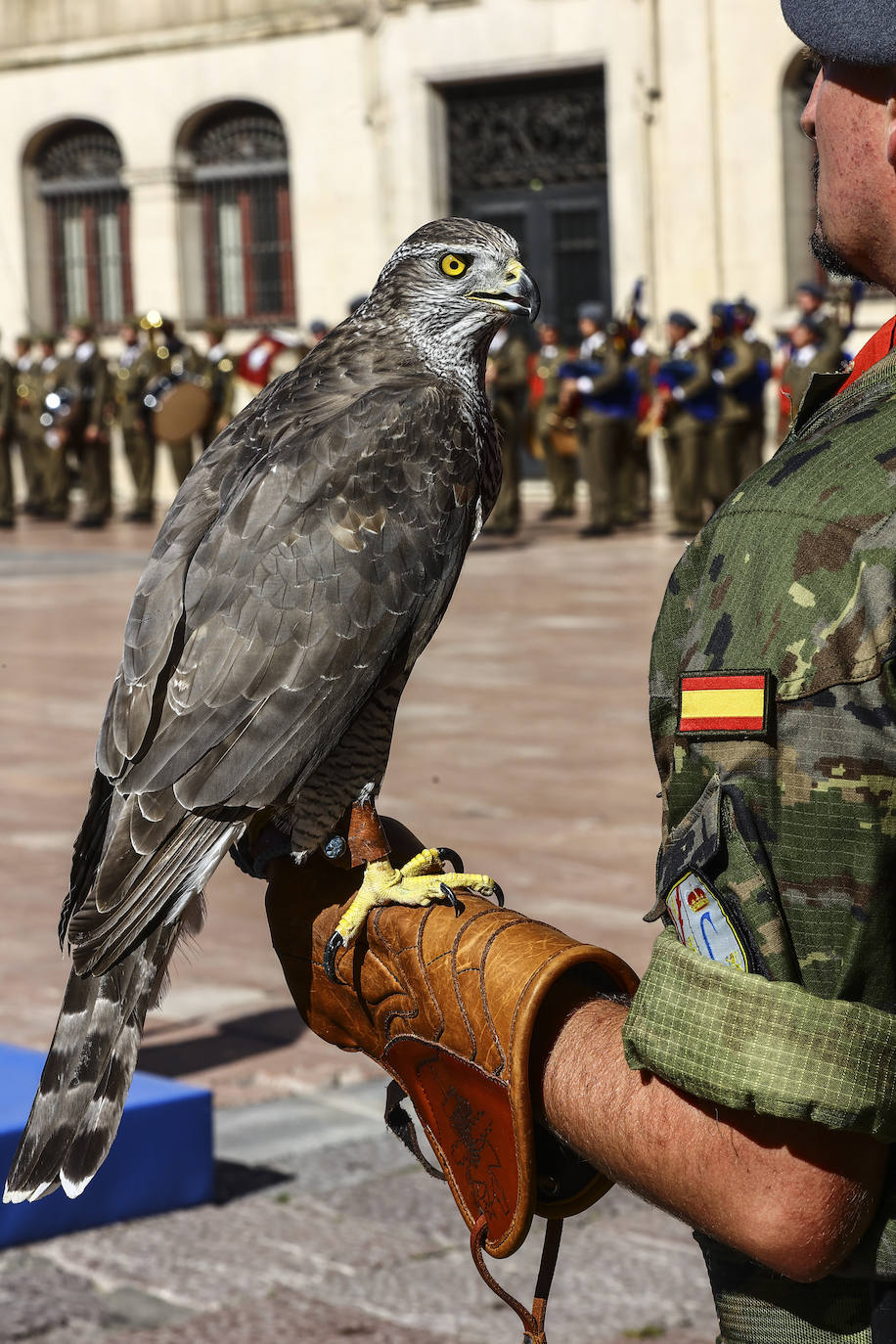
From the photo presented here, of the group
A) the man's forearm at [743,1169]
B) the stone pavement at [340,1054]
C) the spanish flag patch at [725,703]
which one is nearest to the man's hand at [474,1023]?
the man's forearm at [743,1169]

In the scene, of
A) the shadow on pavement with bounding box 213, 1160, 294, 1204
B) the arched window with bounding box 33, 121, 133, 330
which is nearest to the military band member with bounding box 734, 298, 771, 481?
the arched window with bounding box 33, 121, 133, 330

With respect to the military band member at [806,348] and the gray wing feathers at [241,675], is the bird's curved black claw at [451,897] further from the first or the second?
the military band member at [806,348]

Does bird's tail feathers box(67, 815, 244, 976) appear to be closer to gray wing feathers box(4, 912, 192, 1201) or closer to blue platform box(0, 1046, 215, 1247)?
gray wing feathers box(4, 912, 192, 1201)

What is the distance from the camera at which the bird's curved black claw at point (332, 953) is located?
86.9 inches

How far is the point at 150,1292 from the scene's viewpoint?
3896mm

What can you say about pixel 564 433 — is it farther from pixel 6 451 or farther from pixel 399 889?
pixel 399 889

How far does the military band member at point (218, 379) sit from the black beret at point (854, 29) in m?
19.6

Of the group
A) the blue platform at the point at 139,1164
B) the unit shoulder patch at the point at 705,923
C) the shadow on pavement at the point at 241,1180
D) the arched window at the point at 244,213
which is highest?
the arched window at the point at 244,213

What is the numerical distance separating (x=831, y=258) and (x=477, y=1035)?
0.82 meters

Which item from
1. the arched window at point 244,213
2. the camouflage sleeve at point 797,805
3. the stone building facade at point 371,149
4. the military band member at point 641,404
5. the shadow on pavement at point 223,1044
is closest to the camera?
the camouflage sleeve at point 797,805

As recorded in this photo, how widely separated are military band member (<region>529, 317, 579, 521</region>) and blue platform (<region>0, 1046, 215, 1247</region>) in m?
17.3

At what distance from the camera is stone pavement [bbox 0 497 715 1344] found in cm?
383

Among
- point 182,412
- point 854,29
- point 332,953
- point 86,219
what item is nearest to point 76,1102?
point 332,953

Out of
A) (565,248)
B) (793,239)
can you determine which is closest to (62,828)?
(793,239)
